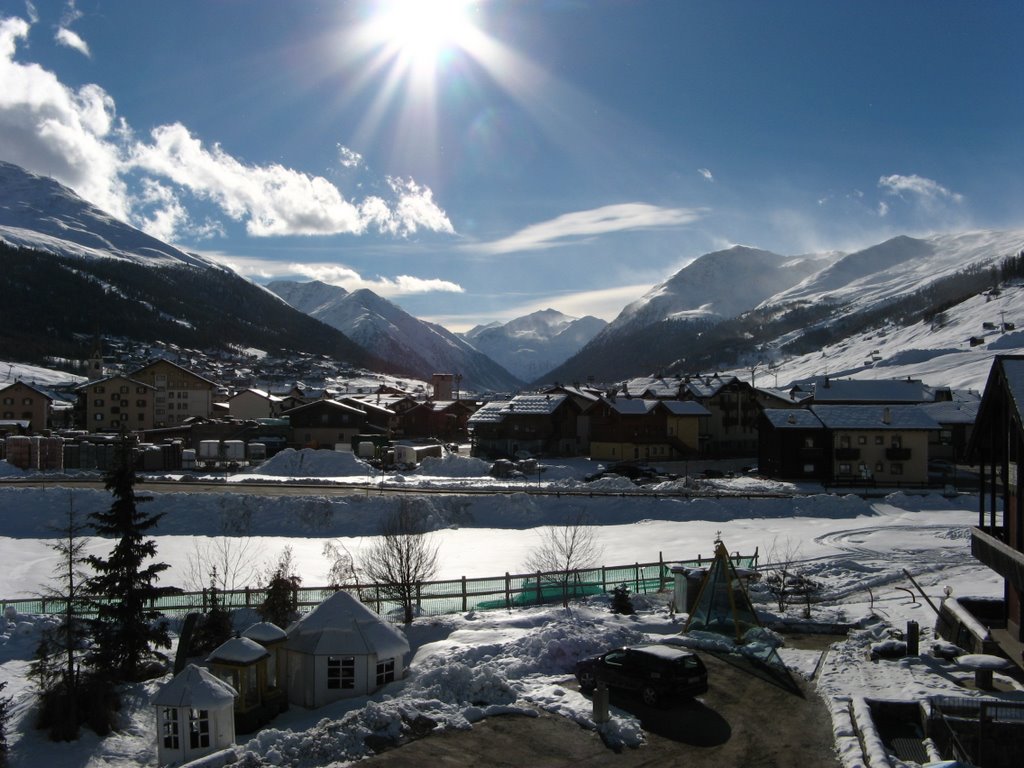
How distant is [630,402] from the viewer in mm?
73438

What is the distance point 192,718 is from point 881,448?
2165 inches

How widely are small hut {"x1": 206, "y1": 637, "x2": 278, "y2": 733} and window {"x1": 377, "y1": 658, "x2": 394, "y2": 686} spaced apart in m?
2.40

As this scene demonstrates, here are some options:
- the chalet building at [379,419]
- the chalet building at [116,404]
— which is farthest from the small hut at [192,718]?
the chalet building at [116,404]

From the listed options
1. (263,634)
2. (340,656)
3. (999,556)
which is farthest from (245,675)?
(999,556)

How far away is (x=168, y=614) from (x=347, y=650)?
1155cm

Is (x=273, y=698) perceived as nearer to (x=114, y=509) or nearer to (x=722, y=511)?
(x=114, y=509)

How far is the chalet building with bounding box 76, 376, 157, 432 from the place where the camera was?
301 ft

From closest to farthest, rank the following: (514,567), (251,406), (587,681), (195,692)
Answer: (195,692) < (587,681) < (514,567) < (251,406)

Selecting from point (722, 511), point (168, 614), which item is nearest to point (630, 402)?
point (722, 511)

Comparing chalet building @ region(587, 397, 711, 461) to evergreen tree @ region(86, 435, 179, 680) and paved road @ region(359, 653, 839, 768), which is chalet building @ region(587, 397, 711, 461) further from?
paved road @ region(359, 653, 839, 768)

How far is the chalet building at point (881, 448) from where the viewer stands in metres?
58.4

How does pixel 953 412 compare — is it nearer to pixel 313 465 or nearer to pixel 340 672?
A: pixel 313 465

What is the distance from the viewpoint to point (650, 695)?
16266 mm

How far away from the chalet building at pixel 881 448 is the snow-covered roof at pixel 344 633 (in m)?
48.2
